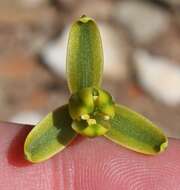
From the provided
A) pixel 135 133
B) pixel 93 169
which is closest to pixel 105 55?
pixel 93 169

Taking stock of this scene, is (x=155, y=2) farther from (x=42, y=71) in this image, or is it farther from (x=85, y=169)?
(x=85, y=169)

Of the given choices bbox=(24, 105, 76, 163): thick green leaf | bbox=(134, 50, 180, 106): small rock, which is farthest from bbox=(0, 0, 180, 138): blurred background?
bbox=(24, 105, 76, 163): thick green leaf

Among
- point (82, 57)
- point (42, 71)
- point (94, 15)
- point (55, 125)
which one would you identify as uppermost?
point (82, 57)

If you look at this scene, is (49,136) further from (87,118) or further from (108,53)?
(108,53)

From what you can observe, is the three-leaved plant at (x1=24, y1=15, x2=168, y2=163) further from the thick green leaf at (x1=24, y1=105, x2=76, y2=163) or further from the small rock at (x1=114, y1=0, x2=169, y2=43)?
the small rock at (x1=114, y1=0, x2=169, y2=43)

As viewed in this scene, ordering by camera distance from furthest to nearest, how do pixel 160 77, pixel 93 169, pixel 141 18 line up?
pixel 141 18 < pixel 160 77 < pixel 93 169

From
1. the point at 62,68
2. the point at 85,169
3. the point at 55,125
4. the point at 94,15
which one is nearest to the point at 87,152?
the point at 85,169

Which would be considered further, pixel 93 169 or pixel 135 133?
pixel 93 169
